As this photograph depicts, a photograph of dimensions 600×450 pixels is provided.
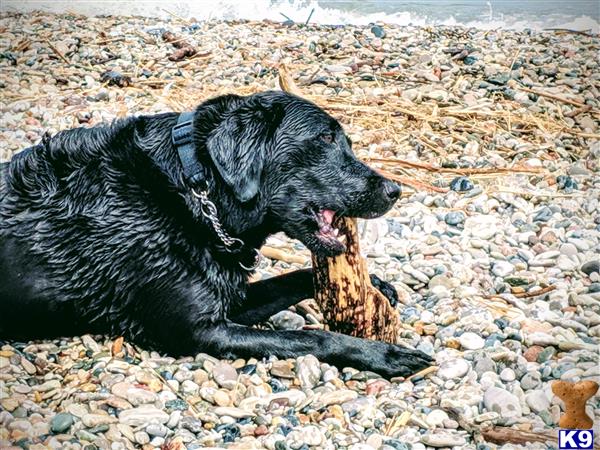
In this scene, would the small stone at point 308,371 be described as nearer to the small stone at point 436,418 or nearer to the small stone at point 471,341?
the small stone at point 436,418

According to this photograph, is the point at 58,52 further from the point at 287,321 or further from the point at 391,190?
the point at 391,190

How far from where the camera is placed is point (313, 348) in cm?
329

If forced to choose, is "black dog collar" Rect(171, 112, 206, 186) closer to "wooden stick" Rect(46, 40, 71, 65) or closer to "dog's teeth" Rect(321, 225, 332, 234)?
"dog's teeth" Rect(321, 225, 332, 234)

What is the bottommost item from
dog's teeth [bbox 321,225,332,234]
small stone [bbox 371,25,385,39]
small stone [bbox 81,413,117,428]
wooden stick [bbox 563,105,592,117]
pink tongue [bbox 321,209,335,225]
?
small stone [bbox 81,413,117,428]

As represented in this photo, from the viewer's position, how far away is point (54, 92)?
19.4 feet

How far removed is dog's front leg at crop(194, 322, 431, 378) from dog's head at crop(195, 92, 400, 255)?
14.4 inches

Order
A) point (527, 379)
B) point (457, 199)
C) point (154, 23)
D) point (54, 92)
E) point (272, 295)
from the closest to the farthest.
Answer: point (527, 379) < point (272, 295) < point (457, 199) < point (54, 92) < point (154, 23)

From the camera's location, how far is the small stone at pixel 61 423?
2.85 m

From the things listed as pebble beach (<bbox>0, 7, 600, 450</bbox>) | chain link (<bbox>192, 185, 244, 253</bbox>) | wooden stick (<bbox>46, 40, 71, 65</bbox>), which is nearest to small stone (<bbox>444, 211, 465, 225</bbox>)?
pebble beach (<bbox>0, 7, 600, 450</bbox>)

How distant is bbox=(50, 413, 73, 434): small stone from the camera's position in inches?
112

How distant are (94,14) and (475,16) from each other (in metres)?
3.15

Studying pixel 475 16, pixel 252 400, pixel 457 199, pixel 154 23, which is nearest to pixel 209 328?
pixel 252 400

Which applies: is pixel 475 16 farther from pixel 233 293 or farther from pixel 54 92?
pixel 233 293

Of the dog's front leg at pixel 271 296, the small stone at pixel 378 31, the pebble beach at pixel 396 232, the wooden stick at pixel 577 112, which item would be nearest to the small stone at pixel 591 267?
the pebble beach at pixel 396 232
